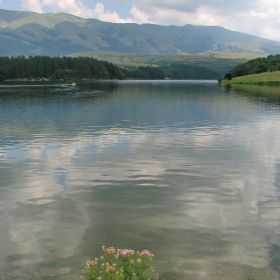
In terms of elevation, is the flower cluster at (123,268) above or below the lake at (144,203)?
above

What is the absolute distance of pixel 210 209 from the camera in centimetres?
1947

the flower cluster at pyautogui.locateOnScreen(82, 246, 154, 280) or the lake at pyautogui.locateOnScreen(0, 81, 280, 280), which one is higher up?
the flower cluster at pyautogui.locateOnScreen(82, 246, 154, 280)

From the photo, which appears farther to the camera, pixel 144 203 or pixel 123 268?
pixel 144 203

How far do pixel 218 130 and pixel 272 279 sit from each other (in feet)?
118

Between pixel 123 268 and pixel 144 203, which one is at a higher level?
pixel 123 268

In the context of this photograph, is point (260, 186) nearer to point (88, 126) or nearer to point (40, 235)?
point (40, 235)

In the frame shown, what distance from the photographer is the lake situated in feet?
46.8

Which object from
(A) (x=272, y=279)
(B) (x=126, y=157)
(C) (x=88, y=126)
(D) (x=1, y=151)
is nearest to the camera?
(A) (x=272, y=279)

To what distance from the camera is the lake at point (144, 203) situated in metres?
14.3

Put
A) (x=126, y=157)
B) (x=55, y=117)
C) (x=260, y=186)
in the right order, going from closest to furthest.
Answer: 1. (x=260, y=186)
2. (x=126, y=157)
3. (x=55, y=117)

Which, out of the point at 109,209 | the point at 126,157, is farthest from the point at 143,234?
the point at 126,157

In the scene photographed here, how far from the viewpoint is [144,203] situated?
2048 cm

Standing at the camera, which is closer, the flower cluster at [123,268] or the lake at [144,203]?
the flower cluster at [123,268]

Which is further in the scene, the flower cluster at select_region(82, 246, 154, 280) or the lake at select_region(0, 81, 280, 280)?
the lake at select_region(0, 81, 280, 280)
